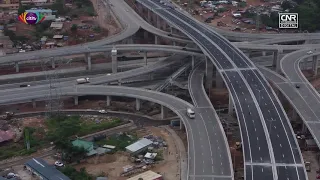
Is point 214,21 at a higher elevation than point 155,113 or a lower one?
higher

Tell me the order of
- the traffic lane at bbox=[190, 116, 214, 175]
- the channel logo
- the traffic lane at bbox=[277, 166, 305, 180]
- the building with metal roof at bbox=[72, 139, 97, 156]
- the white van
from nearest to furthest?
the traffic lane at bbox=[277, 166, 305, 180] → the traffic lane at bbox=[190, 116, 214, 175] → the building with metal roof at bbox=[72, 139, 97, 156] → the white van → the channel logo

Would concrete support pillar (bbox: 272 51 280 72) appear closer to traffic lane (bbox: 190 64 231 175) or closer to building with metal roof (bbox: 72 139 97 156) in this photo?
traffic lane (bbox: 190 64 231 175)

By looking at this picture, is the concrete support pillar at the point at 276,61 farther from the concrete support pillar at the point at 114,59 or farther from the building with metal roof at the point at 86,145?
the building with metal roof at the point at 86,145

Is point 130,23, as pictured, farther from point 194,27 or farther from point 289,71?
point 289,71

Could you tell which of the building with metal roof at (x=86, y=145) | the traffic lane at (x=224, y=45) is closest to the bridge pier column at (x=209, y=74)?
the traffic lane at (x=224, y=45)

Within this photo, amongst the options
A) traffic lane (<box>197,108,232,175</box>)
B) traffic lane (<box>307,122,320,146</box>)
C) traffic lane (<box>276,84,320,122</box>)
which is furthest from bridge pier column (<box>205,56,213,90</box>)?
traffic lane (<box>307,122,320,146</box>)

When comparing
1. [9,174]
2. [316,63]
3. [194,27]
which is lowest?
[9,174]

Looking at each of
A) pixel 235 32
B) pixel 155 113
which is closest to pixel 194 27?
pixel 235 32

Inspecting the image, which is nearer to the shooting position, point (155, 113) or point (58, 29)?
point (155, 113)
